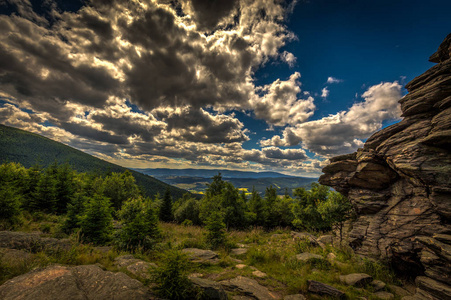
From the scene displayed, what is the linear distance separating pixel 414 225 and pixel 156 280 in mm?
14685

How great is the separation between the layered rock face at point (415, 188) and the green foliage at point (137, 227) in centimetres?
1406

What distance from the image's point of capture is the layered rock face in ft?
27.0

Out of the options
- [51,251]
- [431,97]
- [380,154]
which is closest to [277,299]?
[51,251]

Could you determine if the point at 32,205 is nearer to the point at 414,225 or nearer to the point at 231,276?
the point at 231,276

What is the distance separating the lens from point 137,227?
10000 millimetres

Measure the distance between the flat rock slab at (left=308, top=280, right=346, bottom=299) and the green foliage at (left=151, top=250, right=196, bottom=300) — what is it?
18.3 feet

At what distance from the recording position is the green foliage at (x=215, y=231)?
12.7m

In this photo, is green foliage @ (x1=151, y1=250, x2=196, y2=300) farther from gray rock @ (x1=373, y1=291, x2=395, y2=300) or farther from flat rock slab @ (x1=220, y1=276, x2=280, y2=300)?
gray rock @ (x1=373, y1=291, x2=395, y2=300)

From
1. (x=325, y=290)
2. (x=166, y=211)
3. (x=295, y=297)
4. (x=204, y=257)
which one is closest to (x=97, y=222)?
(x=204, y=257)

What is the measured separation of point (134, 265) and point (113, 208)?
5.90 m

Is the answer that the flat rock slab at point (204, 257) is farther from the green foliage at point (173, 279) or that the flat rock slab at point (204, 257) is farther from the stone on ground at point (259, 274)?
the green foliage at point (173, 279)

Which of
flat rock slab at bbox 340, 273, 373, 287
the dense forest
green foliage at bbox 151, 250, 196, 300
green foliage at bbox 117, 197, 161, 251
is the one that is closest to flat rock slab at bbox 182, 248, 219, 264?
the dense forest

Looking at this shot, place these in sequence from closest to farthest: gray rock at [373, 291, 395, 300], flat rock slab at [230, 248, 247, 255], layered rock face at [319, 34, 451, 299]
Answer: gray rock at [373, 291, 395, 300] < layered rock face at [319, 34, 451, 299] < flat rock slab at [230, 248, 247, 255]

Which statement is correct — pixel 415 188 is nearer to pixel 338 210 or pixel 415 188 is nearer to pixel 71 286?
pixel 338 210
